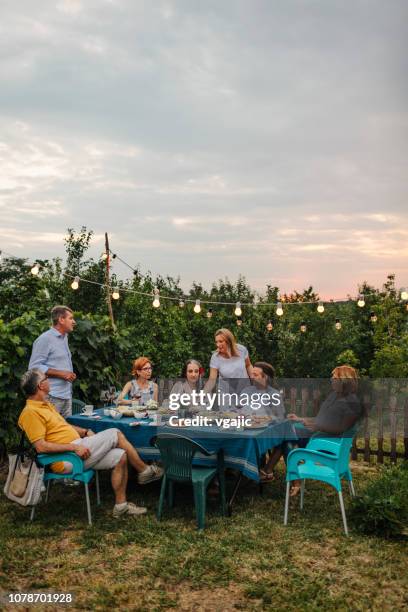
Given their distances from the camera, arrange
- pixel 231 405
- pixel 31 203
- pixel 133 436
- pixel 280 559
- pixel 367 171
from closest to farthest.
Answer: pixel 280 559 → pixel 133 436 → pixel 231 405 → pixel 367 171 → pixel 31 203

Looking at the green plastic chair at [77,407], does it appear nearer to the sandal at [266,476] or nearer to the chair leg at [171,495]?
the chair leg at [171,495]

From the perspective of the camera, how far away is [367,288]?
617 inches

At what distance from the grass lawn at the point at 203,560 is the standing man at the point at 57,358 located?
1093 millimetres

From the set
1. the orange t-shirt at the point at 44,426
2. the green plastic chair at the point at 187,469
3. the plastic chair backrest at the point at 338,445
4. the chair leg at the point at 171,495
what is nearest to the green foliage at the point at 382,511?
the plastic chair backrest at the point at 338,445

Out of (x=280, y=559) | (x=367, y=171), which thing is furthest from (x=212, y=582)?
(x=367, y=171)

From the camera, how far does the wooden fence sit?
7.00 metres

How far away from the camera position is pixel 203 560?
3.73 metres

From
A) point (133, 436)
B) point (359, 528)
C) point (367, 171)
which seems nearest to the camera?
point (359, 528)

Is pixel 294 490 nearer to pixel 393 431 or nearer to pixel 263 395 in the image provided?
pixel 263 395

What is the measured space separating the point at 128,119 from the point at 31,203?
3.81m

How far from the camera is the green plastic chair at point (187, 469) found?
14.3ft

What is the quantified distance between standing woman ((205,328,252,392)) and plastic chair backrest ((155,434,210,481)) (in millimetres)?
1592

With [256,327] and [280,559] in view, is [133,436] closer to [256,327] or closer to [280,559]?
[280,559]

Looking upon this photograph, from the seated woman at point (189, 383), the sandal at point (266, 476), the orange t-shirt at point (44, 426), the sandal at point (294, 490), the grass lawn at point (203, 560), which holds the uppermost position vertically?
the seated woman at point (189, 383)
